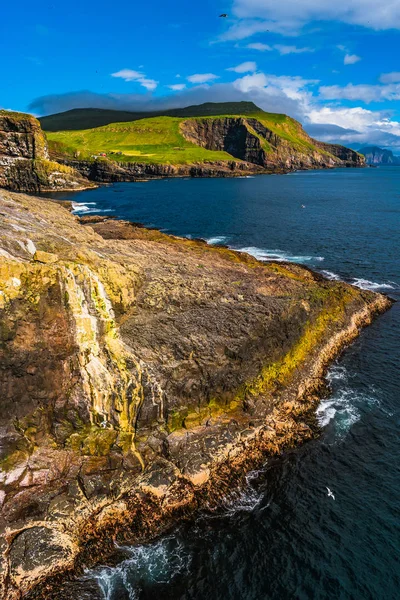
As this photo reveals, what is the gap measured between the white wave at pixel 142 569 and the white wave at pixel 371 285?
146 feet

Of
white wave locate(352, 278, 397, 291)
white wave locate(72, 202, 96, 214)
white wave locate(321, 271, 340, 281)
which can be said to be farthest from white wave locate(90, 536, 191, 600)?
white wave locate(72, 202, 96, 214)

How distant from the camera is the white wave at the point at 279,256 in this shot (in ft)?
211

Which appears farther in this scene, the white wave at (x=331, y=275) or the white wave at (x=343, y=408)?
the white wave at (x=331, y=275)

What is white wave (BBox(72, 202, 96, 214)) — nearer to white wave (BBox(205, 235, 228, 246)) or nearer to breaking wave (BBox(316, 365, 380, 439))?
white wave (BBox(205, 235, 228, 246))

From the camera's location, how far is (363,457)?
85.5 ft

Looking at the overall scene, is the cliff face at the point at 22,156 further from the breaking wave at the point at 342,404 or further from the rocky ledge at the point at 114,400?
the breaking wave at the point at 342,404

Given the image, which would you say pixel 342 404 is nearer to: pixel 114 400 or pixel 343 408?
pixel 343 408

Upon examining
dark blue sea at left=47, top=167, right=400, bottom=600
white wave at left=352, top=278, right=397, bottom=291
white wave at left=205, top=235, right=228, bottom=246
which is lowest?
Result: dark blue sea at left=47, top=167, right=400, bottom=600

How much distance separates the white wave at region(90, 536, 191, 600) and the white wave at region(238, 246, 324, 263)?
49825mm

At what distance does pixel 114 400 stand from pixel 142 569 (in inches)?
374

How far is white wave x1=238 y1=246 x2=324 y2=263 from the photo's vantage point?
64.3 m

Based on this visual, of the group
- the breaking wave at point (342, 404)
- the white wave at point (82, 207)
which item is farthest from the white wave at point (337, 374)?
the white wave at point (82, 207)

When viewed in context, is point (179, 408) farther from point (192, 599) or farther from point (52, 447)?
point (192, 599)

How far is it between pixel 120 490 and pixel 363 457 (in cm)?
1708
